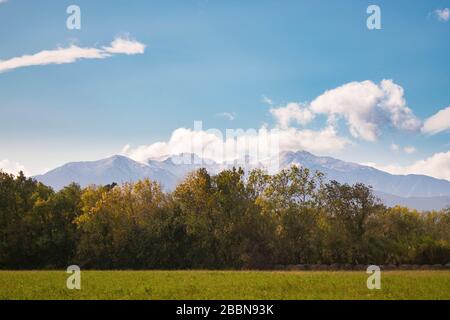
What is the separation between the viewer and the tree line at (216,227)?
7238 cm

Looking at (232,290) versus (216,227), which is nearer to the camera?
(232,290)

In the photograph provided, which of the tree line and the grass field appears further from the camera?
the tree line

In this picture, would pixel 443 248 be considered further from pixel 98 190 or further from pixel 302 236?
pixel 98 190

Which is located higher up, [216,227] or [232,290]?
[216,227]

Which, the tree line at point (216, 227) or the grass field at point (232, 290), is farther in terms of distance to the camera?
the tree line at point (216, 227)

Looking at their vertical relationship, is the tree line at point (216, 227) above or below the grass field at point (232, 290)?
above

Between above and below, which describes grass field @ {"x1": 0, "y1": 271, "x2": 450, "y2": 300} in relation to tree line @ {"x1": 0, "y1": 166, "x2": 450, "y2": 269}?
below

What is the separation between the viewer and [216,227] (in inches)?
3093

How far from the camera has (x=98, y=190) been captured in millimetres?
85188

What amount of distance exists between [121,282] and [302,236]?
3746 cm

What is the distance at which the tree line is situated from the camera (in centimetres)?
7238

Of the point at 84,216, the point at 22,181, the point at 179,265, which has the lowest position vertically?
the point at 179,265
